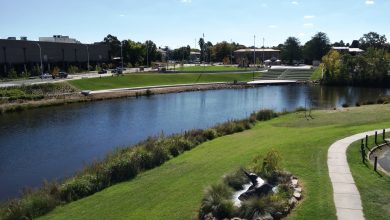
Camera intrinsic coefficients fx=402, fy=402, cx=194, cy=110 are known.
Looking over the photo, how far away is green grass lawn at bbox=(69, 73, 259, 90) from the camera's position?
8019 cm

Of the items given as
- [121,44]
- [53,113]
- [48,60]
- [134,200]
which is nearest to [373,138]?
[134,200]

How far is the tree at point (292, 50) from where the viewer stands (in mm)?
156875

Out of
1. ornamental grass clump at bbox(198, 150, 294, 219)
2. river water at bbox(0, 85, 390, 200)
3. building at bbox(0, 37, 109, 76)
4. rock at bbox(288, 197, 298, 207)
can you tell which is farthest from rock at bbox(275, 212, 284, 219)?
building at bbox(0, 37, 109, 76)

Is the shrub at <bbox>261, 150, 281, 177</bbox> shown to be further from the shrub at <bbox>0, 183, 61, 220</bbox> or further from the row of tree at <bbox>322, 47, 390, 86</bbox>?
the row of tree at <bbox>322, 47, 390, 86</bbox>

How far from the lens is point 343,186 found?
50.1 feet

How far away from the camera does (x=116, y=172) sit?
21.5m

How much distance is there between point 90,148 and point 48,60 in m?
71.3

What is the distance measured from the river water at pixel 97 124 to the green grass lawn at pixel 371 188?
1756 cm

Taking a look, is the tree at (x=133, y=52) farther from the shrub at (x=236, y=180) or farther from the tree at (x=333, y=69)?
the shrub at (x=236, y=180)

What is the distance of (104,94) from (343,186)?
61420mm

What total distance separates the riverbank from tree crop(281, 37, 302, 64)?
68.4 metres

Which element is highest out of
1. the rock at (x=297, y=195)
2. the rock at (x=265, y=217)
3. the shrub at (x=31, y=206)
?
the rock at (x=297, y=195)

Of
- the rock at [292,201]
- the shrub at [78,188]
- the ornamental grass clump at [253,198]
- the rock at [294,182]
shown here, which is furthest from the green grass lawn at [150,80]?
the rock at [292,201]

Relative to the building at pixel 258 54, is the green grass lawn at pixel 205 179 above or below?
below
